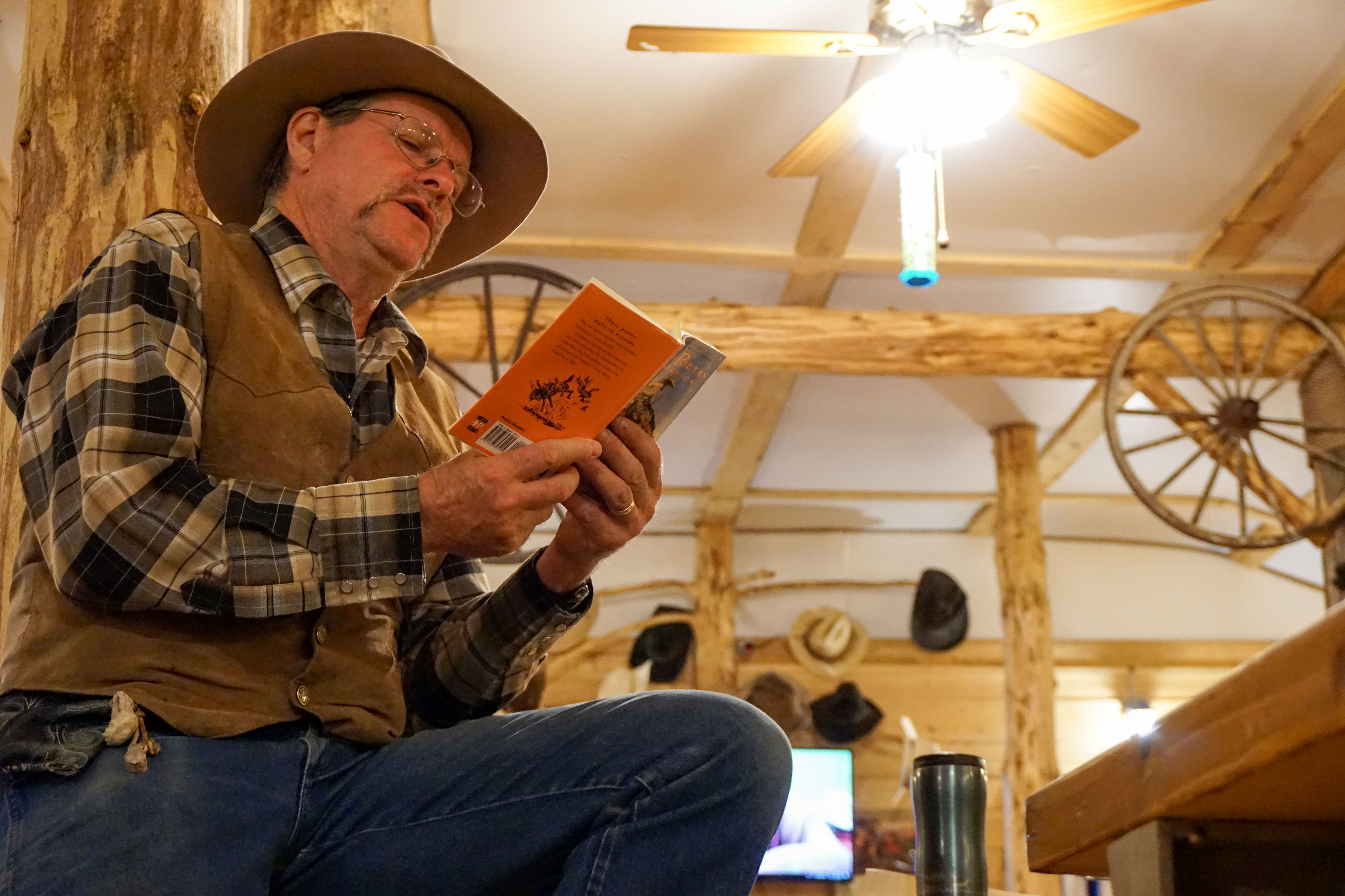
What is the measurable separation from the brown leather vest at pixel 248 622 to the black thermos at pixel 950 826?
2.36 ft

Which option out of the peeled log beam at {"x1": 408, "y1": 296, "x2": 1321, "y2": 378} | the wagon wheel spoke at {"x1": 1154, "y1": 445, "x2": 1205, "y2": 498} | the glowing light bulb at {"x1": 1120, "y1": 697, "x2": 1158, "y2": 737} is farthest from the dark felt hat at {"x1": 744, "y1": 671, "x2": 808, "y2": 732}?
the wagon wheel spoke at {"x1": 1154, "y1": 445, "x2": 1205, "y2": 498}

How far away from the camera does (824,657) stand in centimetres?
887

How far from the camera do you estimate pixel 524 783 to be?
1300mm

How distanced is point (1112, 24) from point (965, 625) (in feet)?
19.2

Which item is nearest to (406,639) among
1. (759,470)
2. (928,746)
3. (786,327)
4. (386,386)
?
(386,386)

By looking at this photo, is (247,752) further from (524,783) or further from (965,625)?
(965,625)

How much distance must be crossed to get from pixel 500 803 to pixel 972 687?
816cm

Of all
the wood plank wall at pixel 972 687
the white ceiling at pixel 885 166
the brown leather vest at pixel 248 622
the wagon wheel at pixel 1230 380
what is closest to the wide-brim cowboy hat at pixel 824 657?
the wood plank wall at pixel 972 687

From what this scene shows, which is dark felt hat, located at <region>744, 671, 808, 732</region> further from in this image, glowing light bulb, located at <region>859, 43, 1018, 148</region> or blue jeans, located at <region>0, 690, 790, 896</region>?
blue jeans, located at <region>0, 690, 790, 896</region>

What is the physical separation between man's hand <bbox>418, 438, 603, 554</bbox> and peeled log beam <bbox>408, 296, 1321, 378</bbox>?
407 centimetres

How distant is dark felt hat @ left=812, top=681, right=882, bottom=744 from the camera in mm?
8641

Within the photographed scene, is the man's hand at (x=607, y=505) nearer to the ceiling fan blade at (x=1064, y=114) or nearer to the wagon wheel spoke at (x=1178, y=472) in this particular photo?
the ceiling fan blade at (x=1064, y=114)

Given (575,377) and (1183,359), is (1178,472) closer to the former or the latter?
(1183,359)

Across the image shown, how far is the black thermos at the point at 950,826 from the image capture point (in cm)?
163
